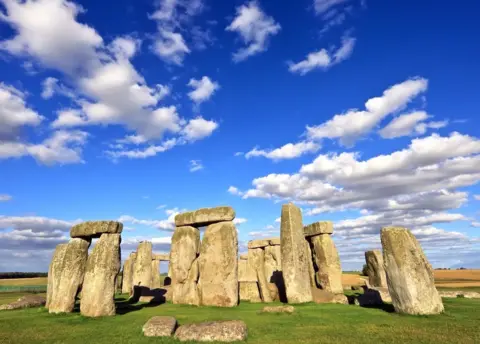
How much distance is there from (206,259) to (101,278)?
4911mm

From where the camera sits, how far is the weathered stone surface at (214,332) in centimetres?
740

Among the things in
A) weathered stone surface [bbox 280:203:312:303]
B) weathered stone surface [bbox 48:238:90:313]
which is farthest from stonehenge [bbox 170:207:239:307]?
weathered stone surface [bbox 48:238:90:313]

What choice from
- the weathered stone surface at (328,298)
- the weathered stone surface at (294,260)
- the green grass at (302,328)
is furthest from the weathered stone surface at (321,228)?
the green grass at (302,328)

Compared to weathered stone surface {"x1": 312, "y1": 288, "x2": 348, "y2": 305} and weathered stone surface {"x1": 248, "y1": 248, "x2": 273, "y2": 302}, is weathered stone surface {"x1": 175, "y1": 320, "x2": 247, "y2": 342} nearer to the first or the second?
weathered stone surface {"x1": 312, "y1": 288, "x2": 348, "y2": 305}

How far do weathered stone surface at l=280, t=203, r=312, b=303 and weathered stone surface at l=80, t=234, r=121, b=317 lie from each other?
7158 millimetres

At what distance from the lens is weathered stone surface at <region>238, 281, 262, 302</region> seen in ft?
55.0

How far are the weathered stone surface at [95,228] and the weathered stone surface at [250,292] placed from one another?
7833 mm

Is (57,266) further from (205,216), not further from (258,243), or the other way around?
(258,243)

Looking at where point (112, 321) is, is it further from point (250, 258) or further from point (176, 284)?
point (250, 258)

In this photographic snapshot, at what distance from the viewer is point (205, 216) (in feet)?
52.2

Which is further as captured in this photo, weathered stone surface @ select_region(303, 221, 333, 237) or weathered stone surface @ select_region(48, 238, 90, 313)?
weathered stone surface @ select_region(303, 221, 333, 237)

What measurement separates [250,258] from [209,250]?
829 cm

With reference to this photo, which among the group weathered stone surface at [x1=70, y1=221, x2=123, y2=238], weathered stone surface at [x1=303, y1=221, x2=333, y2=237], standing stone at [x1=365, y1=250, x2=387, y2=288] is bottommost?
standing stone at [x1=365, y1=250, x2=387, y2=288]

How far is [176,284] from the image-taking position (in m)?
16.3
